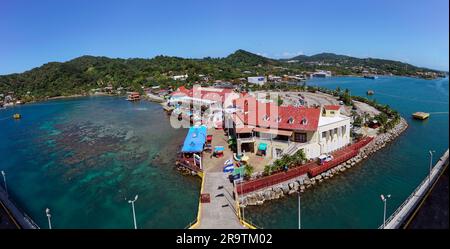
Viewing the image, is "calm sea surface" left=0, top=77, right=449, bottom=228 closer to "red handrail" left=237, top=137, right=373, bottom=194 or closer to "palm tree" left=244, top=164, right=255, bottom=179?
"red handrail" left=237, top=137, right=373, bottom=194

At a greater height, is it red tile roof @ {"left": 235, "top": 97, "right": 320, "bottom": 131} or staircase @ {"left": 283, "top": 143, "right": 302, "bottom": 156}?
red tile roof @ {"left": 235, "top": 97, "right": 320, "bottom": 131}

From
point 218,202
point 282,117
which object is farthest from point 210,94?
point 218,202

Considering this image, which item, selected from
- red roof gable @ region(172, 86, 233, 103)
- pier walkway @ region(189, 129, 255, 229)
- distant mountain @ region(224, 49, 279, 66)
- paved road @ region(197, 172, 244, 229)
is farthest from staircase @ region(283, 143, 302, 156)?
distant mountain @ region(224, 49, 279, 66)

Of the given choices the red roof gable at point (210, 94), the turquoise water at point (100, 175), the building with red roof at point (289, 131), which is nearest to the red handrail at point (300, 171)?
the building with red roof at point (289, 131)

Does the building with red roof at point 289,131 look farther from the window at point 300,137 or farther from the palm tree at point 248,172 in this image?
the palm tree at point 248,172

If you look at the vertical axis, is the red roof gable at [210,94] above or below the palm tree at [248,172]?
above

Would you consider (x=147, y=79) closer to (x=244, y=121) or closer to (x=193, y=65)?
(x=193, y=65)
